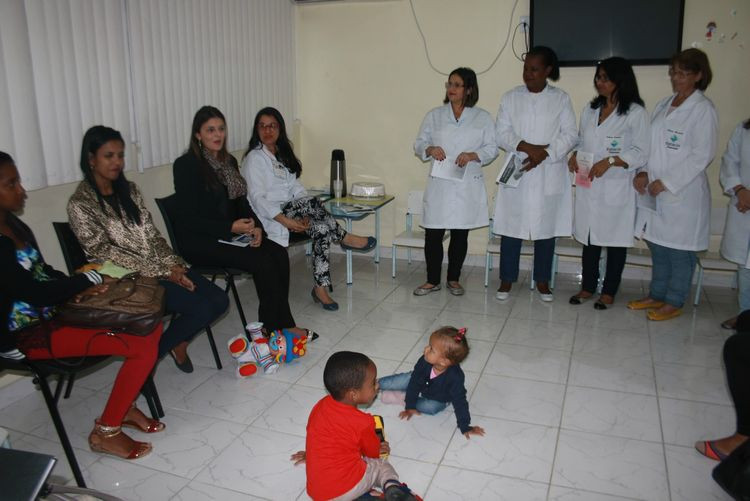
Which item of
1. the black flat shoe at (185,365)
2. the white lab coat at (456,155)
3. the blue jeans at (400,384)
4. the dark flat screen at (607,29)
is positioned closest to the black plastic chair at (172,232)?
the black flat shoe at (185,365)

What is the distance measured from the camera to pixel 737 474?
1.91 m

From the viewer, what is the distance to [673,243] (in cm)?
393

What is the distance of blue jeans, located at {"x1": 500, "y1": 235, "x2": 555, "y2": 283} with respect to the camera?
14.5ft

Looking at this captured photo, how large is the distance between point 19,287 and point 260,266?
4.55 ft

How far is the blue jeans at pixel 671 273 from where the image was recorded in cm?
399

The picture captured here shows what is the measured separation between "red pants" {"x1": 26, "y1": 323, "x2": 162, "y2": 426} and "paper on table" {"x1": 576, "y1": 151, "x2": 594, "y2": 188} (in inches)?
112

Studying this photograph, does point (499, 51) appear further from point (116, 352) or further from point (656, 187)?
point (116, 352)

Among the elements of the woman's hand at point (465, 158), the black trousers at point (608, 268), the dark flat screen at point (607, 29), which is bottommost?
the black trousers at point (608, 268)

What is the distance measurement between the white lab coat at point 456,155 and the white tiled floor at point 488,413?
0.65 m

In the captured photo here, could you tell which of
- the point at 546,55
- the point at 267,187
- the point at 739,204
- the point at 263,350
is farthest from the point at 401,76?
the point at 263,350

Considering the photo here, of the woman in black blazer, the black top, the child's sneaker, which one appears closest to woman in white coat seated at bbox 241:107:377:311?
the woman in black blazer

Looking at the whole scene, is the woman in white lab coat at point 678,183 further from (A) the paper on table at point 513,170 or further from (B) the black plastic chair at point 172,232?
(B) the black plastic chair at point 172,232

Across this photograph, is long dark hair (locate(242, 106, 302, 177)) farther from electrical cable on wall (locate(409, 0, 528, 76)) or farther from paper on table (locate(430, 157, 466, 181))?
electrical cable on wall (locate(409, 0, 528, 76))

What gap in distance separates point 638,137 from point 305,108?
110 inches
